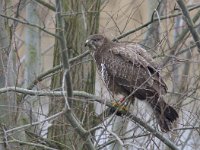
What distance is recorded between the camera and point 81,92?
6.74 metres

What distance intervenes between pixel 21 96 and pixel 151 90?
186cm

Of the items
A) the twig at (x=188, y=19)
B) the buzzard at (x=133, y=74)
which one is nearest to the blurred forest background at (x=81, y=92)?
the twig at (x=188, y=19)

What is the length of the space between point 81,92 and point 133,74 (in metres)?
0.93

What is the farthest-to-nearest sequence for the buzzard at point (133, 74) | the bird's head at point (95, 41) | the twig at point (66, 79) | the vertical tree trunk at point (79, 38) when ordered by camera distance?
the vertical tree trunk at point (79, 38) → the bird's head at point (95, 41) → the buzzard at point (133, 74) → the twig at point (66, 79)

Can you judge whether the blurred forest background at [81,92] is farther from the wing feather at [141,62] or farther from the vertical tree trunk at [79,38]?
the wing feather at [141,62]

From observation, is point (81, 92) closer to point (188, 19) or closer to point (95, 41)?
point (188, 19)

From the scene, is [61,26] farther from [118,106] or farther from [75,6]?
[75,6]

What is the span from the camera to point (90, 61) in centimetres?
919

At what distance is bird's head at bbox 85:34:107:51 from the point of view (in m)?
8.14

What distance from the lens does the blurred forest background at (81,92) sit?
676 centimetres

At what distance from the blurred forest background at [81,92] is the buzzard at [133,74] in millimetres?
125

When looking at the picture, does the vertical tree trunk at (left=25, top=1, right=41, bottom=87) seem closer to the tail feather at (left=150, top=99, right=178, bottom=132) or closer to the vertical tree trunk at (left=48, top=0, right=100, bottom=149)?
the vertical tree trunk at (left=48, top=0, right=100, bottom=149)

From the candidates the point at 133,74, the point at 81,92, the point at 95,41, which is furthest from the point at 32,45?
the point at 81,92

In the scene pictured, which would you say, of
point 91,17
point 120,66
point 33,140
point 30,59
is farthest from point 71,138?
point 30,59
